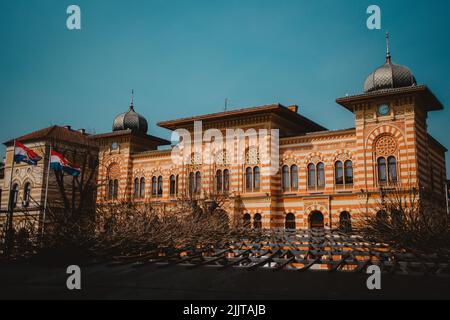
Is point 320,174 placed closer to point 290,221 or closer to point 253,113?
point 290,221

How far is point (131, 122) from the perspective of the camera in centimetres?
3475

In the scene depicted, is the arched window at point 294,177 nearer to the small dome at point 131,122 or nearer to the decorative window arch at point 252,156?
the decorative window arch at point 252,156

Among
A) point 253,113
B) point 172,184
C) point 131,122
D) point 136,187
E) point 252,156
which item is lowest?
point 136,187

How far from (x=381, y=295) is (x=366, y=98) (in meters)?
18.3

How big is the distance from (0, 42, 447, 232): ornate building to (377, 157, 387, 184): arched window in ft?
0.07

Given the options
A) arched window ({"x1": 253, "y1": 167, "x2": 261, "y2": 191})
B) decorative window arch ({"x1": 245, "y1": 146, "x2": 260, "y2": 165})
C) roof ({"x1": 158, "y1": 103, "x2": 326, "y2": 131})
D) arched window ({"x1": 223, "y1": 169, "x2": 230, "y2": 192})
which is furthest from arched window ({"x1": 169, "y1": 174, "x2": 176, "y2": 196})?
arched window ({"x1": 253, "y1": 167, "x2": 261, "y2": 191})

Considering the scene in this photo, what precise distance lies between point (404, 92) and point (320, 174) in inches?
264

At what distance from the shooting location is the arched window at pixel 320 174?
2606cm

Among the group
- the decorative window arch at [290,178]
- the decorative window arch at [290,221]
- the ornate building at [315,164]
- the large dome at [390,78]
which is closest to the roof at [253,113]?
the ornate building at [315,164]

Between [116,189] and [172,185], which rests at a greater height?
Result: [172,185]

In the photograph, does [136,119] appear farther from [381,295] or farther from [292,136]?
[381,295]

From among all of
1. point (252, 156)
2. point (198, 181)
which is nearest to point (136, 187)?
point (198, 181)
